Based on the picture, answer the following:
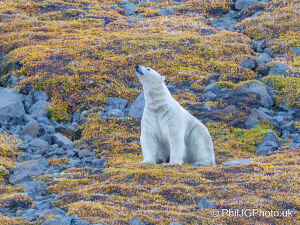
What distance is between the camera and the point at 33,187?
38.8 ft

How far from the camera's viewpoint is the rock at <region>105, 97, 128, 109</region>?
2120 cm

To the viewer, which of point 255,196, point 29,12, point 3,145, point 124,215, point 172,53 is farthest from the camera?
point 29,12

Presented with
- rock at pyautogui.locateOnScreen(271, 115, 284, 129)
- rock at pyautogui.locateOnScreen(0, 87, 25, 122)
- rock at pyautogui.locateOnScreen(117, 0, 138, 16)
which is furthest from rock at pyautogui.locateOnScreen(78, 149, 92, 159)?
rock at pyautogui.locateOnScreen(117, 0, 138, 16)

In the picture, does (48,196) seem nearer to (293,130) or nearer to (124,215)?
(124,215)

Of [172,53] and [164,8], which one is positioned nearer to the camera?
[172,53]

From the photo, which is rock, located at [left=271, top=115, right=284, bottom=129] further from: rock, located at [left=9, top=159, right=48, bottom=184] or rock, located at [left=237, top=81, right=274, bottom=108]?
rock, located at [left=9, top=159, right=48, bottom=184]

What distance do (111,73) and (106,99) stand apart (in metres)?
2.98

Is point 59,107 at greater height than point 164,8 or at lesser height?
lesser

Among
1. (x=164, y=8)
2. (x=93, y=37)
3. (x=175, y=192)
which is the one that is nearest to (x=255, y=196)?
(x=175, y=192)

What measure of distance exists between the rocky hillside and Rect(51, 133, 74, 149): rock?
0.22ft

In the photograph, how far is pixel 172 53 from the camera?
88.8 feet

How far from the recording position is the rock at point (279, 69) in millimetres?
24594

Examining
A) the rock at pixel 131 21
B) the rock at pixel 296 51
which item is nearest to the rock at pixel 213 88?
the rock at pixel 296 51

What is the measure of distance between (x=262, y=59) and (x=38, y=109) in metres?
13.7
